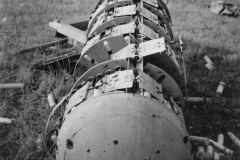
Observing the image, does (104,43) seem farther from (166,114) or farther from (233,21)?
(233,21)

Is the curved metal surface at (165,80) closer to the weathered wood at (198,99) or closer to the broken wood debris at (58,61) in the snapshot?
the weathered wood at (198,99)

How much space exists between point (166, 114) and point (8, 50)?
4704 millimetres

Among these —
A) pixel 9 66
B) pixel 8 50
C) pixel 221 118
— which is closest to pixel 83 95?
pixel 221 118

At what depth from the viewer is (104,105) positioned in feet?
7.95

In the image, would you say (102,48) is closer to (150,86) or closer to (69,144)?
(150,86)

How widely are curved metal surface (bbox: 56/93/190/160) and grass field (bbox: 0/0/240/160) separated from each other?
134 centimetres

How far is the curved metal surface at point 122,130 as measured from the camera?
2.38 m

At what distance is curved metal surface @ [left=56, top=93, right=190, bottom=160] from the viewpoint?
7.80 feet

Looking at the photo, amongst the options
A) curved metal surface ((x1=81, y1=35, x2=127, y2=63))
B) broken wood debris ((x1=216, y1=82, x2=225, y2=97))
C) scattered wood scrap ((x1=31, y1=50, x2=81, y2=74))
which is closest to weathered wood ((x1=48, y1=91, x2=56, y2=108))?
scattered wood scrap ((x1=31, y1=50, x2=81, y2=74))

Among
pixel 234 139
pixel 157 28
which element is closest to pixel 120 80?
pixel 157 28

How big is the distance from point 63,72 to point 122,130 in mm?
2712

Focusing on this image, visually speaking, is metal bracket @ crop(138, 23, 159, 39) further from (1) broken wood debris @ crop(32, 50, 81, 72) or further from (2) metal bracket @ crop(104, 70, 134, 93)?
(1) broken wood debris @ crop(32, 50, 81, 72)

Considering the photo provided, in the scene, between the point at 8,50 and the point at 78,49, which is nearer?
the point at 78,49

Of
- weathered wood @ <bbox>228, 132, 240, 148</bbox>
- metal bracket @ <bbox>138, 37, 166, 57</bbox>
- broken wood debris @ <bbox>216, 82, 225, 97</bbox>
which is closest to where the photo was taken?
metal bracket @ <bbox>138, 37, 166, 57</bbox>
